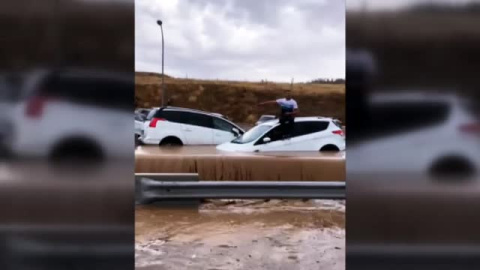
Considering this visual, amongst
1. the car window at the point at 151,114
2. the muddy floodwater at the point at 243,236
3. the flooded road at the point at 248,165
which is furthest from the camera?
the car window at the point at 151,114

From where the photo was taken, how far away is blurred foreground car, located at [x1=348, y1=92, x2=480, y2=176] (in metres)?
2.12

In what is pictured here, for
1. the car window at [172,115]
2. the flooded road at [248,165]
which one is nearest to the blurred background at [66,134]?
the flooded road at [248,165]

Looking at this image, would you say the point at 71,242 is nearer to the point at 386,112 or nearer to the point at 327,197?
the point at 386,112

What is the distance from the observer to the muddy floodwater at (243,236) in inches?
173

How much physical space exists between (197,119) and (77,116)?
6.99m

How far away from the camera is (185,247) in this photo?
15.9 feet

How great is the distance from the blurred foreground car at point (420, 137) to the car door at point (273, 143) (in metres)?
6.14

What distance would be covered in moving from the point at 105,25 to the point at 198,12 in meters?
6.97

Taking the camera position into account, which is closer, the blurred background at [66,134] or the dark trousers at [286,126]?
the blurred background at [66,134]

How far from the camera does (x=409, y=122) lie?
2.15 metres

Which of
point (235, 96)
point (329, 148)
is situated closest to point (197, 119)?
point (235, 96)

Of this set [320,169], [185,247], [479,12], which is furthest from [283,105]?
[479,12]

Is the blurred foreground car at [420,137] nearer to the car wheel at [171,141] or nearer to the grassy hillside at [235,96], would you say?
the grassy hillside at [235,96]

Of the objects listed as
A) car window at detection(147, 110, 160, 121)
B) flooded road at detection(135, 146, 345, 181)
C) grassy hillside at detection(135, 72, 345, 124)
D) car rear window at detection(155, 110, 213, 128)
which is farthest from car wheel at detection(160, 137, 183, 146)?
flooded road at detection(135, 146, 345, 181)
